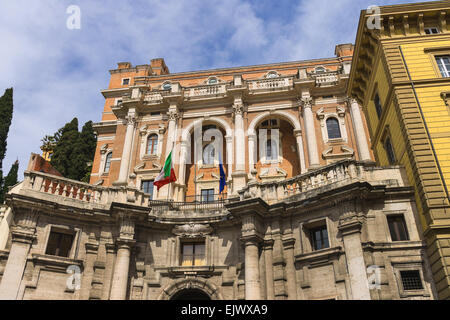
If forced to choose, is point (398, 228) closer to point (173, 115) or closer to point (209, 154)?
point (209, 154)

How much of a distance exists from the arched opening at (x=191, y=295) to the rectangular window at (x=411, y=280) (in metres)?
9.04

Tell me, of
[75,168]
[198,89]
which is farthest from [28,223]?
[75,168]

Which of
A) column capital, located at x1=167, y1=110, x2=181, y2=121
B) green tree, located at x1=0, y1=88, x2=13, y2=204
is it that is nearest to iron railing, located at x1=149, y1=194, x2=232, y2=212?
Result: column capital, located at x1=167, y1=110, x2=181, y2=121

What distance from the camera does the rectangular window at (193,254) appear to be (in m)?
20.0

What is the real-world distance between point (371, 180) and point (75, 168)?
1482 inches

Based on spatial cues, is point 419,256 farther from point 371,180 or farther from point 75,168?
point 75,168

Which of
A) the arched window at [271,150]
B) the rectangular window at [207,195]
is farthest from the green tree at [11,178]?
the arched window at [271,150]

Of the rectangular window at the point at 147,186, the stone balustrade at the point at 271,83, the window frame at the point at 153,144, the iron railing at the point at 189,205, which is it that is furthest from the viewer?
the stone balustrade at the point at 271,83

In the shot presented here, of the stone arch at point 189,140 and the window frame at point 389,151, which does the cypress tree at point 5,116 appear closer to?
the stone arch at point 189,140

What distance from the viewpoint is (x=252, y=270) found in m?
17.5

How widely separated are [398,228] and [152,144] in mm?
25357

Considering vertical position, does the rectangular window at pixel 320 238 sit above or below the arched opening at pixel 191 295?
above

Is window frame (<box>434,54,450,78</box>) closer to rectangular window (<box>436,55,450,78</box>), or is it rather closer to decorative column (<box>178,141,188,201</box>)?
rectangular window (<box>436,55,450,78</box>)

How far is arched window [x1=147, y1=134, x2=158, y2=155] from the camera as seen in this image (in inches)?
1433
